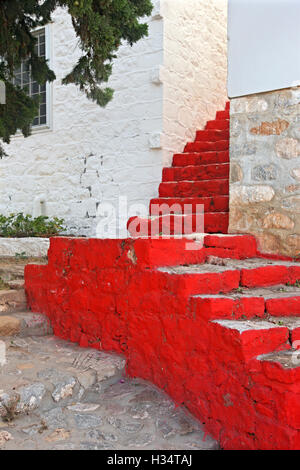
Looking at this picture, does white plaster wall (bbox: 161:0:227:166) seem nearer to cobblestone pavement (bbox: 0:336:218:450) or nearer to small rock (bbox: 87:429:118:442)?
cobblestone pavement (bbox: 0:336:218:450)

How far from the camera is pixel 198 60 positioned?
574cm

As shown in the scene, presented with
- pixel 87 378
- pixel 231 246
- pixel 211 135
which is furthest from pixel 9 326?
pixel 211 135

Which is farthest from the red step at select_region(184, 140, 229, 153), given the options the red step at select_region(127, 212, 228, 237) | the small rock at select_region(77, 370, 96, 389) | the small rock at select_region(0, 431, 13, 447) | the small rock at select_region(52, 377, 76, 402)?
the small rock at select_region(0, 431, 13, 447)

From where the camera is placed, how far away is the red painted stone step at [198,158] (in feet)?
15.7

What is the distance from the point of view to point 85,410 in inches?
91.5

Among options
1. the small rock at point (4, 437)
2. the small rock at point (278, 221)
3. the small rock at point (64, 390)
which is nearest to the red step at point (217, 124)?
the small rock at point (278, 221)

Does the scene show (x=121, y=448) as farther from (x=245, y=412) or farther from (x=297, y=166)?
(x=297, y=166)

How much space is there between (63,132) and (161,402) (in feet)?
15.1

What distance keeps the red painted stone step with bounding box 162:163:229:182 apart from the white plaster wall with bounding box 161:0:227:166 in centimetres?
25

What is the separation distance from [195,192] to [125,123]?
57.3 inches

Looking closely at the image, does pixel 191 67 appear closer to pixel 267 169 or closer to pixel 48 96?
pixel 48 96

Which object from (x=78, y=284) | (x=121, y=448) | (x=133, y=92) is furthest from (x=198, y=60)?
(x=121, y=448)

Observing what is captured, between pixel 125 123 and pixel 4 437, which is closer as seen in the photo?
pixel 4 437

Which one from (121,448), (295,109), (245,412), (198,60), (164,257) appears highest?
(198,60)
